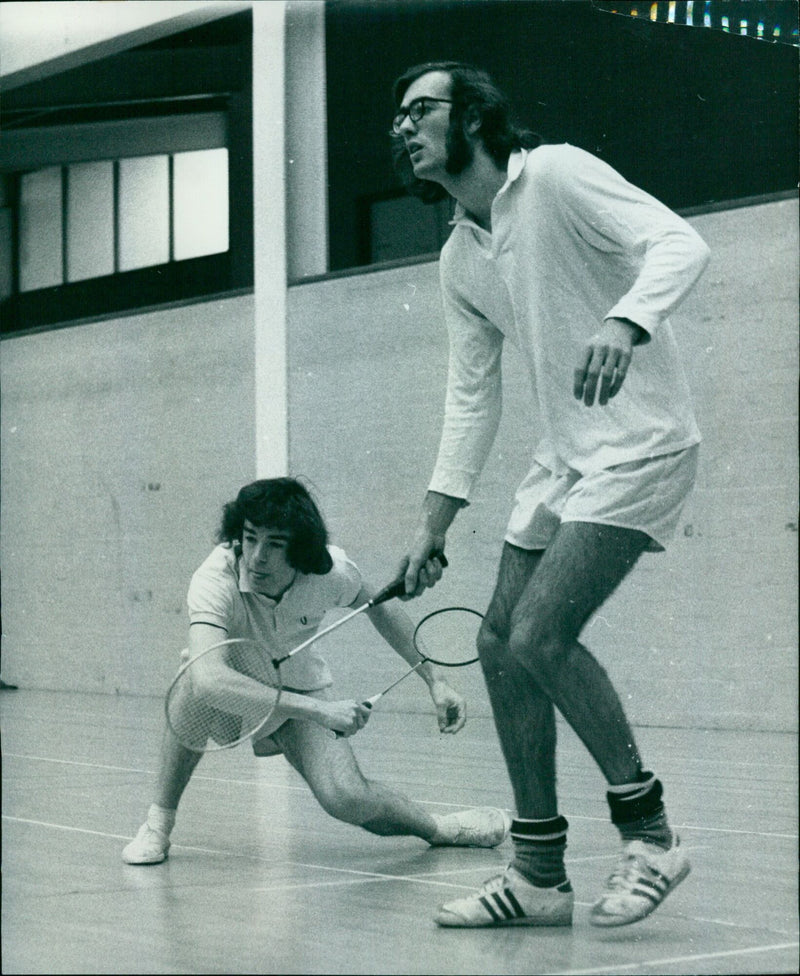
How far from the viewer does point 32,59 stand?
10.2m

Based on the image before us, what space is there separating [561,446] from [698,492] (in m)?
4.74

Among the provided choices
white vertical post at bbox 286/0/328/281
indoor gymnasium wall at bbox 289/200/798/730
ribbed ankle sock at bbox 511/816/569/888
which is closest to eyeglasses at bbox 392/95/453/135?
ribbed ankle sock at bbox 511/816/569/888

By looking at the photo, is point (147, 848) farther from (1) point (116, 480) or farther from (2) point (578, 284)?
(1) point (116, 480)

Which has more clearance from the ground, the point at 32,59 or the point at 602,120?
the point at 32,59

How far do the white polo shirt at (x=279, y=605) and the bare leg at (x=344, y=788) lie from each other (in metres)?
0.15

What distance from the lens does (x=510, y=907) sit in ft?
9.07

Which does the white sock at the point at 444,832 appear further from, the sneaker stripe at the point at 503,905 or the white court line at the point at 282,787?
the sneaker stripe at the point at 503,905

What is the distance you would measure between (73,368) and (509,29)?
3910mm

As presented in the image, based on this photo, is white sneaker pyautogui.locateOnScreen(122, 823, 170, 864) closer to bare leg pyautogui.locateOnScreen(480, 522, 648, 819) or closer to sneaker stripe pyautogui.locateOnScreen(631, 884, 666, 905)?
bare leg pyautogui.locateOnScreen(480, 522, 648, 819)

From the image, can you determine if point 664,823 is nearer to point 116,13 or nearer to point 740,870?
point 740,870

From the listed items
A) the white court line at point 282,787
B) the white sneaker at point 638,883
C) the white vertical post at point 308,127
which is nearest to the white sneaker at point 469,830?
the white court line at point 282,787

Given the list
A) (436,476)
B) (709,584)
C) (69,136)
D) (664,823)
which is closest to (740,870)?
(664,823)

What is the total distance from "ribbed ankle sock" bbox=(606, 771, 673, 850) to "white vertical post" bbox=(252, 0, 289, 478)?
683 cm

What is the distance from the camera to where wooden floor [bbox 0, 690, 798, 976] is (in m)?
2.53
